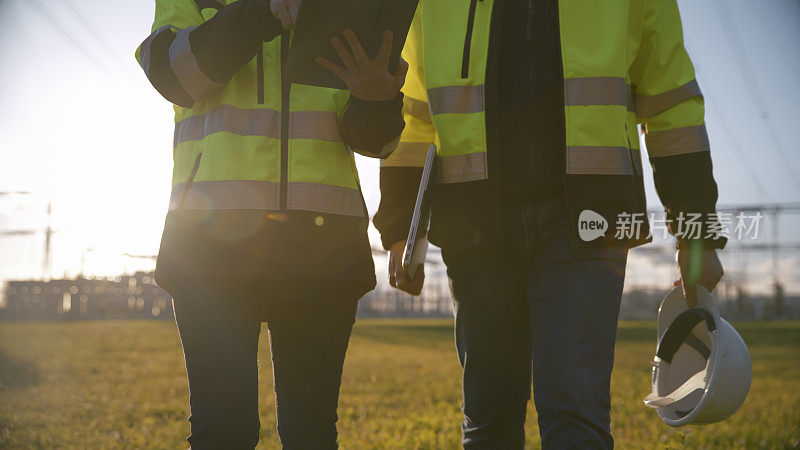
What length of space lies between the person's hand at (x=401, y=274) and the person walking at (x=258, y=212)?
0.35 metres

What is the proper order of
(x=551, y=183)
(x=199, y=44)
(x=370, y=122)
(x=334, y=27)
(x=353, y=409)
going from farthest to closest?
(x=353, y=409)
(x=551, y=183)
(x=370, y=122)
(x=199, y=44)
(x=334, y=27)

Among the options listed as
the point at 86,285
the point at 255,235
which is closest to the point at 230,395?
the point at 255,235

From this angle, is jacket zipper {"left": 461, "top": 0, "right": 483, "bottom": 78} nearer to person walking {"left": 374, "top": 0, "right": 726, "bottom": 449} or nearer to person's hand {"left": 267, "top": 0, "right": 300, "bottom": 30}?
person walking {"left": 374, "top": 0, "right": 726, "bottom": 449}

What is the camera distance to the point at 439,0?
2.08m

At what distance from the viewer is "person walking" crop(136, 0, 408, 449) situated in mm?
1597

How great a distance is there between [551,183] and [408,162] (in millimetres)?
563

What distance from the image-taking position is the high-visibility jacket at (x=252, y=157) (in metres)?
1.60

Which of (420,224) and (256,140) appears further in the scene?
(420,224)

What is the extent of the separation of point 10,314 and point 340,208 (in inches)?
1748

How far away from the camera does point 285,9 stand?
1.49 metres

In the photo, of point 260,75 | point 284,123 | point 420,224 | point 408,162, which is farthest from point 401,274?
point 260,75

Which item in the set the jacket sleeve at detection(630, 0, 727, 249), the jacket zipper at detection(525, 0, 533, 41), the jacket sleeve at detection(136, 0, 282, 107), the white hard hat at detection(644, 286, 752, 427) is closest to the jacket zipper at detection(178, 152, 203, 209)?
the jacket sleeve at detection(136, 0, 282, 107)

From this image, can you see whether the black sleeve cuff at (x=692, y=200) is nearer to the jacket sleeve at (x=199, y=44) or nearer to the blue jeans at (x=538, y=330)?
the blue jeans at (x=538, y=330)

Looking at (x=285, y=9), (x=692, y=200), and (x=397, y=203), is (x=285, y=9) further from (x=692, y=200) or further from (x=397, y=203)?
(x=692, y=200)
